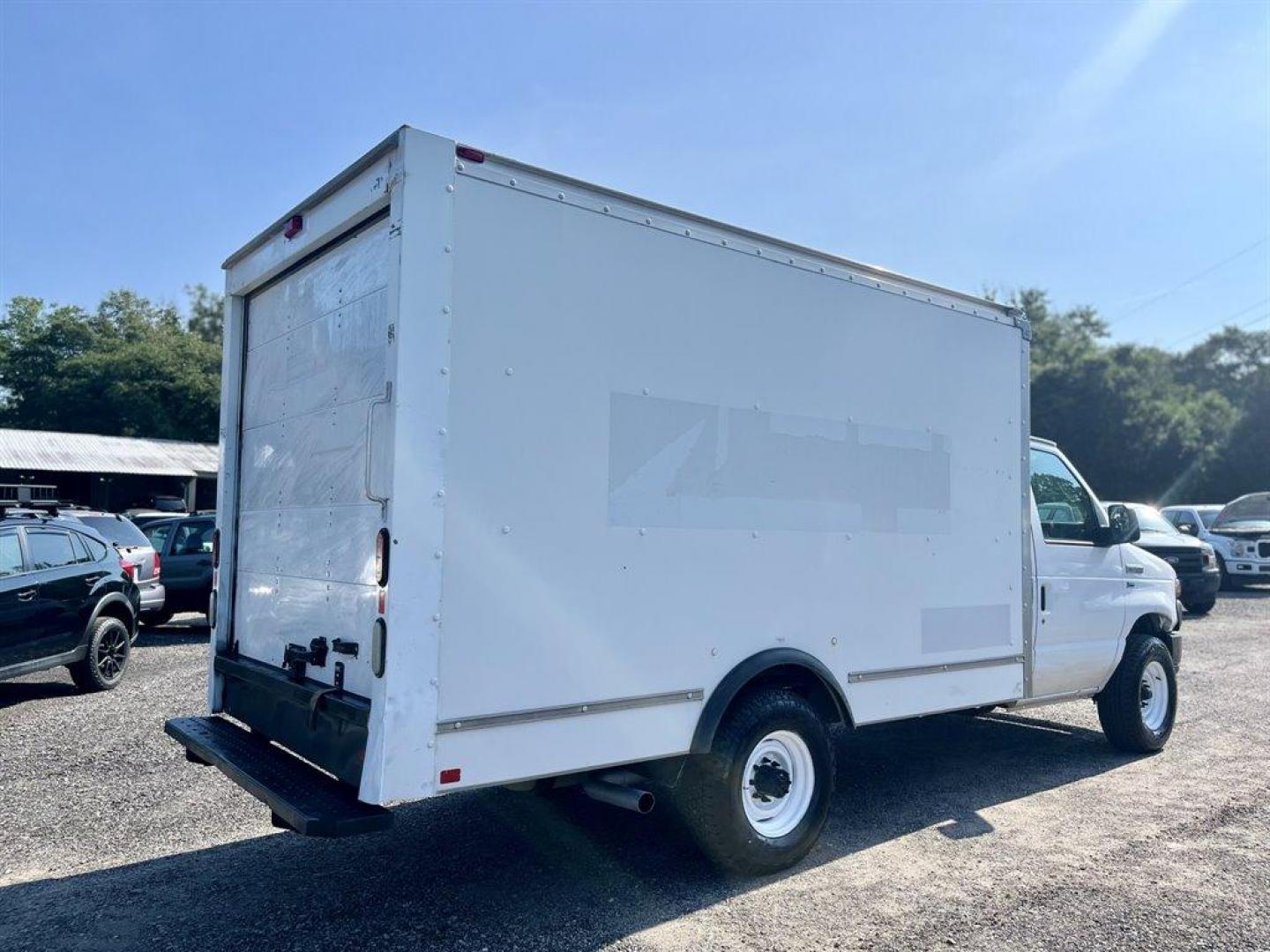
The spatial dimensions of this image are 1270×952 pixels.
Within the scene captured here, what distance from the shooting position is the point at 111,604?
9086 mm

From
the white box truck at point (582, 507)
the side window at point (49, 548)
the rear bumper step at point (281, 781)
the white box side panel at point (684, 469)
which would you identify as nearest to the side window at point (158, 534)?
the side window at point (49, 548)

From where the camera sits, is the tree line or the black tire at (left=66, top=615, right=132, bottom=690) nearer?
the black tire at (left=66, top=615, right=132, bottom=690)

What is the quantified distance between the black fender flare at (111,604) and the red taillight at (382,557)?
666cm

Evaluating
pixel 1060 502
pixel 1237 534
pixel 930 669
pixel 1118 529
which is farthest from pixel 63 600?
pixel 1237 534

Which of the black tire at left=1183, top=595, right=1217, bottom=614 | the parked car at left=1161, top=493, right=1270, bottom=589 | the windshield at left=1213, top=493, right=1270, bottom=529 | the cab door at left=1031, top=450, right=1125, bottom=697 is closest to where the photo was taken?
the cab door at left=1031, top=450, right=1125, bottom=697

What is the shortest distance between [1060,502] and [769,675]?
300cm

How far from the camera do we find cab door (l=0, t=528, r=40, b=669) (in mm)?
7750

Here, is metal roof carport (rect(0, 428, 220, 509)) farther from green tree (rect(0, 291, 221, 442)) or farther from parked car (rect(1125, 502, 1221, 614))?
parked car (rect(1125, 502, 1221, 614))

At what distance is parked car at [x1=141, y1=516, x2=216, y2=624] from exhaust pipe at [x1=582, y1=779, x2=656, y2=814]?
10.5 metres

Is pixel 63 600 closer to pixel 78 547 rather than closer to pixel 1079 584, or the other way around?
pixel 78 547

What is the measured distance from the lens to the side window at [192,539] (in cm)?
1352

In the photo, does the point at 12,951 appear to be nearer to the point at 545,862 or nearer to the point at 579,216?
the point at 545,862

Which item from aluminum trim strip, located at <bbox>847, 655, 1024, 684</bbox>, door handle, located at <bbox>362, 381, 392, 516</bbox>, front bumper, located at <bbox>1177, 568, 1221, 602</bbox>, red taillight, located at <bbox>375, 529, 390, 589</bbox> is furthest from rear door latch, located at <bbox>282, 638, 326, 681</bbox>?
front bumper, located at <bbox>1177, 568, 1221, 602</bbox>

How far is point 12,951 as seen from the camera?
3770 millimetres
